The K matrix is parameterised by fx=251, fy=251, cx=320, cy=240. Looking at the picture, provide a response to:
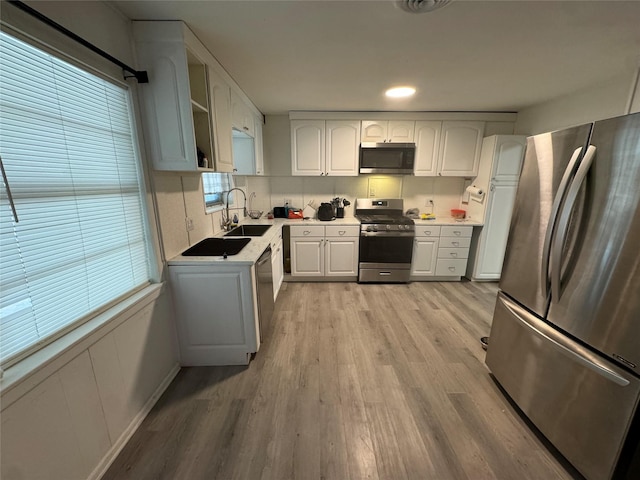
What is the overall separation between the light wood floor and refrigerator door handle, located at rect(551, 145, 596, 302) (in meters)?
0.92

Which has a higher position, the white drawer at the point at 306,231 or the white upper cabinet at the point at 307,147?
the white upper cabinet at the point at 307,147

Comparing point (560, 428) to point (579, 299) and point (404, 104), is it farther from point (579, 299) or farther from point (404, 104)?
point (404, 104)

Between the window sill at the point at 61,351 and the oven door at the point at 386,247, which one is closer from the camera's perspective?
the window sill at the point at 61,351

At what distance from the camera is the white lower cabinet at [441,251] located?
3570 millimetres

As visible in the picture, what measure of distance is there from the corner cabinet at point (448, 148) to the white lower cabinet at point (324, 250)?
141 centimetres

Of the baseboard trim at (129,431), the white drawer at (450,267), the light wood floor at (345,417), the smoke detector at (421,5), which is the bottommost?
the light wood floor at (345,417)

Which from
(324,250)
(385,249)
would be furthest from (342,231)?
(385,249)

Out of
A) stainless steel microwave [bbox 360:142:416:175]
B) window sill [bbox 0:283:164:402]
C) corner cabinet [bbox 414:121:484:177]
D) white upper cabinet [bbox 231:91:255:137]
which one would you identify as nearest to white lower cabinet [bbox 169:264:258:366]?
window sill [bbox 0:283:164:402]

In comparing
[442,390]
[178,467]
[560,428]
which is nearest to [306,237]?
[442,390]

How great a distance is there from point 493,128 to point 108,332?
4.68m

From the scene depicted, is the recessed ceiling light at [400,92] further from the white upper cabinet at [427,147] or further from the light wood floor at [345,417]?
the light wood floor at [345,417]

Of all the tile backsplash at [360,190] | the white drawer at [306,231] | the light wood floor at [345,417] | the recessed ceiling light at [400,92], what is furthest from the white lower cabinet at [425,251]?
the recessed ceiling light at [400,92]

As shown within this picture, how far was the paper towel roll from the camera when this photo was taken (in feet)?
11.5

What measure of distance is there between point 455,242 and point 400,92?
2164mm
